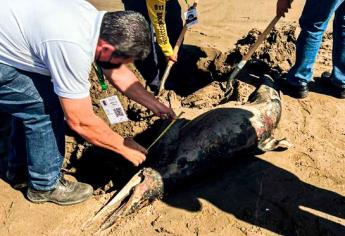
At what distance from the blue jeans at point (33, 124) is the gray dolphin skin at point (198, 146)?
62 cm

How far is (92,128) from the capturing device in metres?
3.11

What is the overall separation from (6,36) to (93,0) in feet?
16.8

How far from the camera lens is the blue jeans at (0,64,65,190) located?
3176 millimetres

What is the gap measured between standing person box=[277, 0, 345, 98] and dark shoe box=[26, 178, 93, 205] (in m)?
2.63

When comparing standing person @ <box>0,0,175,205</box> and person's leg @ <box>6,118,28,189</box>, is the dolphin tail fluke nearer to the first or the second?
standing person @ <box>0,0,175,205</box>

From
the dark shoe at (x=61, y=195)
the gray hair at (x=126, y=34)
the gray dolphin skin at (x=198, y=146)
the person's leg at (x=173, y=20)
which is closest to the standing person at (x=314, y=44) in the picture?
the gray dolphin skin at (x=198, y=146)

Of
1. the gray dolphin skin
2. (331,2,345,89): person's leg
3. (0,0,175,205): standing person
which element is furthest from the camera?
(331,2,345,89): person's leg

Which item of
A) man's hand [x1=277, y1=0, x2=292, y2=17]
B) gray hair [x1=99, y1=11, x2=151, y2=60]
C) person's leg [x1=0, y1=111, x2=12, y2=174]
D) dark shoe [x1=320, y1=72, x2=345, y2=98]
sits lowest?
person's leg [x1=0, y1=111, x2=12, y2=174]

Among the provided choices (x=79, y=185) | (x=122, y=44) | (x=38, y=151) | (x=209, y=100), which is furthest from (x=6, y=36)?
(x=209, y=100)

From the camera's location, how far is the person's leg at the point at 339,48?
457 centimetres

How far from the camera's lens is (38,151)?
11.7 feet

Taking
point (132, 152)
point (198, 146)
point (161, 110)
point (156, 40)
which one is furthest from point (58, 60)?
point (156, 40)

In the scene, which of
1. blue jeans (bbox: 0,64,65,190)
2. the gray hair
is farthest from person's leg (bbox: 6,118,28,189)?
the gray hair

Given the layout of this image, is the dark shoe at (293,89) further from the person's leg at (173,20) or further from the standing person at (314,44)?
the person's leg at (173,20)
